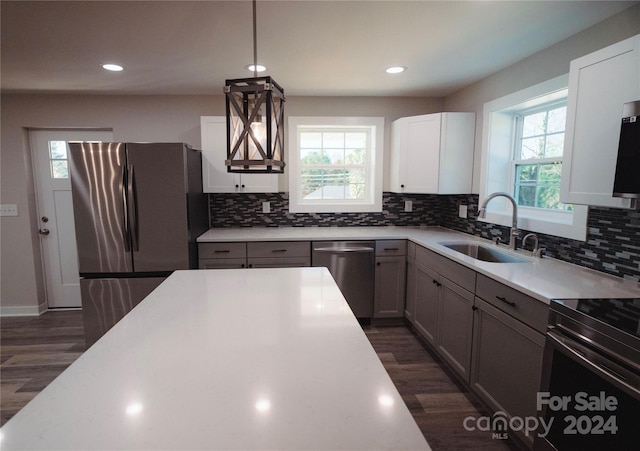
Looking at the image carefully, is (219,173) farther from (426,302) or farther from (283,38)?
(426,302)

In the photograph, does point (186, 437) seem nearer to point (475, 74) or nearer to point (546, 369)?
point (546, 369)

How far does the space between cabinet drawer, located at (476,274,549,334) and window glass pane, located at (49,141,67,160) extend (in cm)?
425

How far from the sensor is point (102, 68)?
2.60m

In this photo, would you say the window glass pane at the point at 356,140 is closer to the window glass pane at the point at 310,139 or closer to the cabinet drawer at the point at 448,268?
the window glass pane at the point at 310,139

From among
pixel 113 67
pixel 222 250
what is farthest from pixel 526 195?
pixel 113 67

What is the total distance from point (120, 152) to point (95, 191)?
1.33 ft

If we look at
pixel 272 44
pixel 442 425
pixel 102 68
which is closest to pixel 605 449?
pixel 442 425

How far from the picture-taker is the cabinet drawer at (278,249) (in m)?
3.06

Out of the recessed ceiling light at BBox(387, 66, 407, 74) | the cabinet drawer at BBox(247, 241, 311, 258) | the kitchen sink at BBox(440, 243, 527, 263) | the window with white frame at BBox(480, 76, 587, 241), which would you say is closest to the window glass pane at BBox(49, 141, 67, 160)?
the cabinet drawer at BBox(247, 241, 311, 258)

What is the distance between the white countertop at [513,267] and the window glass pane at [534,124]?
93 centimetres

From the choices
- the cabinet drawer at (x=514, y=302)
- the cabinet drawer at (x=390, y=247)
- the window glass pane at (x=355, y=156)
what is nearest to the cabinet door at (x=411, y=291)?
the cabinet drawer at (x=390, y=247)

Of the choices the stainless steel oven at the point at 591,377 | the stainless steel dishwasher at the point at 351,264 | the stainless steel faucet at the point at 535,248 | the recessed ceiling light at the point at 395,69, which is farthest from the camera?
the stainless steel dishwasher at the point at 351,264

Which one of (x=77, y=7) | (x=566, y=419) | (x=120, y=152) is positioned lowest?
(x=566, y=419)

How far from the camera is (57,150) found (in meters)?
3.56
